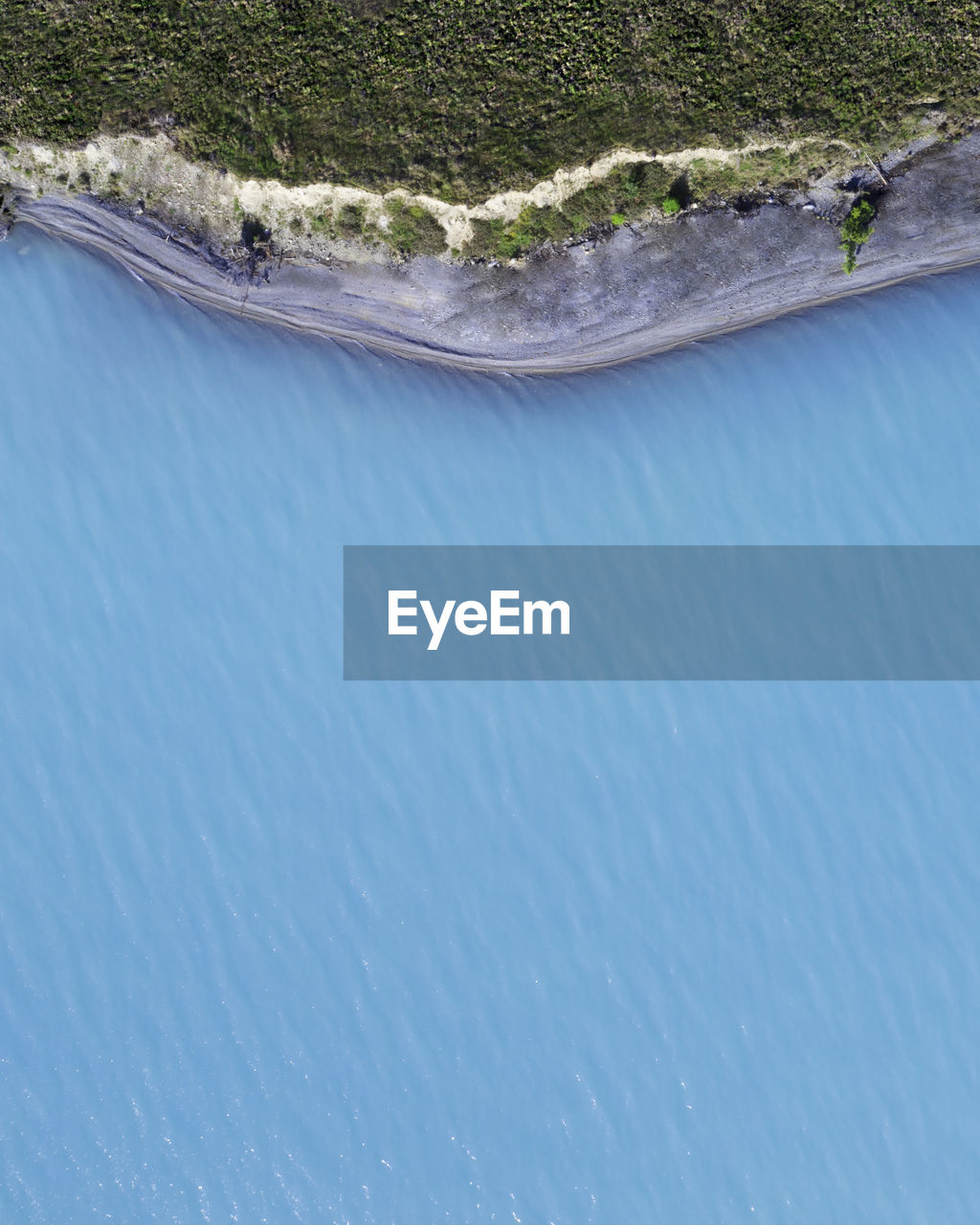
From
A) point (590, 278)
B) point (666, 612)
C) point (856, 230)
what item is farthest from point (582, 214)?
point (666, 612)

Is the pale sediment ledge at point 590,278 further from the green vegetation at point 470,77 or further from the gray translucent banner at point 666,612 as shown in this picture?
the gray translucent banner at point 666,612

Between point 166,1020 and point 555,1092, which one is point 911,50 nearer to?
point 555,1092

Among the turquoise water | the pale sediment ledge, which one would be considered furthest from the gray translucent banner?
the pale sediment ledge

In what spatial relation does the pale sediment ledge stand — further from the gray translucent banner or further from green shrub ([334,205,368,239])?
the gray translucent banner

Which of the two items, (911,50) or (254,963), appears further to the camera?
(254,963)

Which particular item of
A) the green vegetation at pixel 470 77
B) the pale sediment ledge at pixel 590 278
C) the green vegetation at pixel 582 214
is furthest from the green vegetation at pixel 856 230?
the green vegetation at pixel 582 214

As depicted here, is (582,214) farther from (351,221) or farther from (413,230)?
(351,221)

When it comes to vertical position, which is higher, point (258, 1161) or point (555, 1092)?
point (555, 1092)

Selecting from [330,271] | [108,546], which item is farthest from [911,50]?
[108,546]
